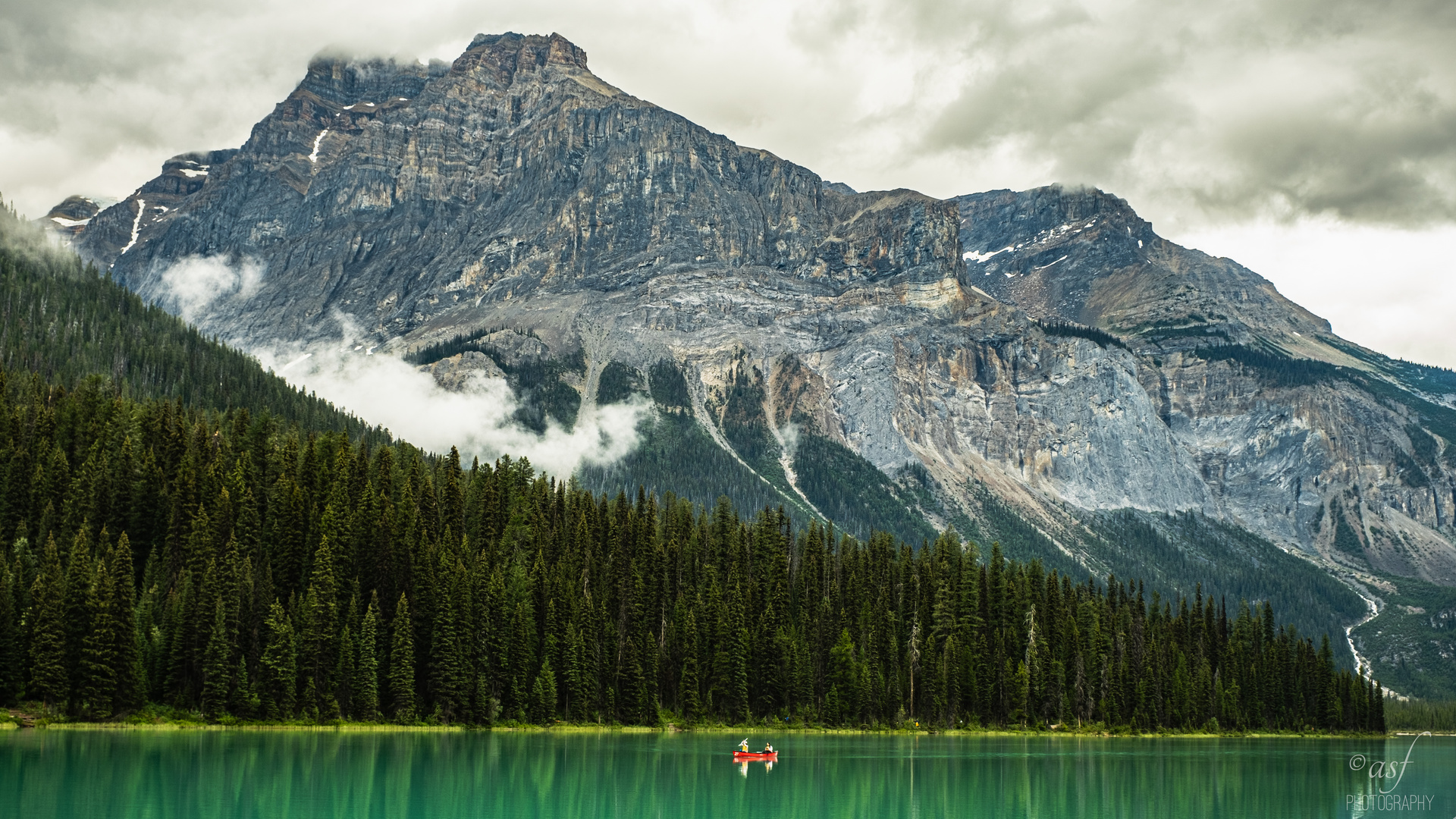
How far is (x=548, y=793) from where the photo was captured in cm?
6088

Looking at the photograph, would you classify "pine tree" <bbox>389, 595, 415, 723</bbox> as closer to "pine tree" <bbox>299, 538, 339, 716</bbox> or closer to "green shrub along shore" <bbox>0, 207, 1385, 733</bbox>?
"green shrub along shore" <bbox>0, 207, 1385, 733</bbox>

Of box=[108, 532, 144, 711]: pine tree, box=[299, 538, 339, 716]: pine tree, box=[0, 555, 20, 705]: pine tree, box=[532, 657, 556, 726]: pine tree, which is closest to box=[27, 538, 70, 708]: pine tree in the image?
box=[0, 555, 20, 705]: pine tree

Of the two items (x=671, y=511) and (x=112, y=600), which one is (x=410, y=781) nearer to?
(x=112, y=600)

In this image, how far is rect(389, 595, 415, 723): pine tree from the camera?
103 metres

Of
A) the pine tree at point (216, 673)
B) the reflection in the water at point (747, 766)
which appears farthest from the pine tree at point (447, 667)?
the reflection in the water at point (747, 766)

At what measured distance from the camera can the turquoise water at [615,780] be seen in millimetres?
54406

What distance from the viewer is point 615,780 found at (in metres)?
68.1

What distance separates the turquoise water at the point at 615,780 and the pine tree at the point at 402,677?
19.0 ft

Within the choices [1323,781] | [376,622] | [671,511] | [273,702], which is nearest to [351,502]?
[376,622]

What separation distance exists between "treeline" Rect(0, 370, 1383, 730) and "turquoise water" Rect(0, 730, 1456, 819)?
7764 millimetres

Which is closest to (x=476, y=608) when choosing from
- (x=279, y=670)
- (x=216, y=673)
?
(x=279, y=670)

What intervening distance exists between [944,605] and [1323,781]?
61.7 meters

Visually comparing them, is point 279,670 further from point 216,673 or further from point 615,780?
point 615,780

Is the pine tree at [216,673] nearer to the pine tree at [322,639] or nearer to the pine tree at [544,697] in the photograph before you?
the pine tree at [322,639]
